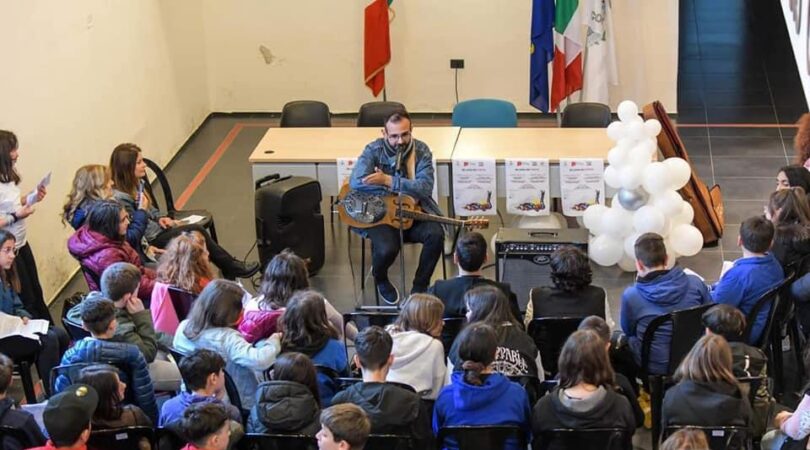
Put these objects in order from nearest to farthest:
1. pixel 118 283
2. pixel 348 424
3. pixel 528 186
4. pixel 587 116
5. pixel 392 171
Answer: pixel 348 424
pixel 118 283
pixel 392 171
pixel 528 186
pixel 587 116

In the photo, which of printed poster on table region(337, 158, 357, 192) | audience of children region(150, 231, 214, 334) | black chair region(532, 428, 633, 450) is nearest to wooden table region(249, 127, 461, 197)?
printed poster on table region(337, 158, 357, 192)

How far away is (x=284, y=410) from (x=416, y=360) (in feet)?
2.50

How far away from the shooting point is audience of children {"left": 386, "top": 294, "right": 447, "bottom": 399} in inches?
172

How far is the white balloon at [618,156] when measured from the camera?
6.66 meters

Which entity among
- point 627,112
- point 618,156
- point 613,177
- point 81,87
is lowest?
point 613,177

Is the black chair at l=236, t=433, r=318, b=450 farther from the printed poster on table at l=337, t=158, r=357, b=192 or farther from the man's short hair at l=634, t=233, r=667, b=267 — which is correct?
the printed poster on table at l=337, t=158, r=357, b=192

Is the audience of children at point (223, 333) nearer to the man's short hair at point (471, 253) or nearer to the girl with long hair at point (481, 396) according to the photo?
the girl with long hair at point (481, 396)

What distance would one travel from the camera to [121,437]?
12.5 ft

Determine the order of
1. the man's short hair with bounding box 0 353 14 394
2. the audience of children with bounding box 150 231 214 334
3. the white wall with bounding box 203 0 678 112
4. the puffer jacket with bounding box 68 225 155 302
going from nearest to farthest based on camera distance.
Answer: the man's short hair with bounding box 0 353 14 394, the audience of children with bounding box 150 231 214 334, the puffer jacket with bounding box 68 225 155 302, the white wall with bounding box 203 0 678 112

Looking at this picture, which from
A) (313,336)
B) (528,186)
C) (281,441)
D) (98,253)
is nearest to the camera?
(281,441)

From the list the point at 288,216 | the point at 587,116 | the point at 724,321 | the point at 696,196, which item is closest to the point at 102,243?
the point at 288,216

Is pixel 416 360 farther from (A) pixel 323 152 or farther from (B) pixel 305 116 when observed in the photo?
(B) pixel 305 116

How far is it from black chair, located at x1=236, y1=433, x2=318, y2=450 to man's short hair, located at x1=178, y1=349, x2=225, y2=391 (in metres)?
0.29

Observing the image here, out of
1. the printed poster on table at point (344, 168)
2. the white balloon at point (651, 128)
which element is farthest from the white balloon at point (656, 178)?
the printed poster on table at point (344, 168)
